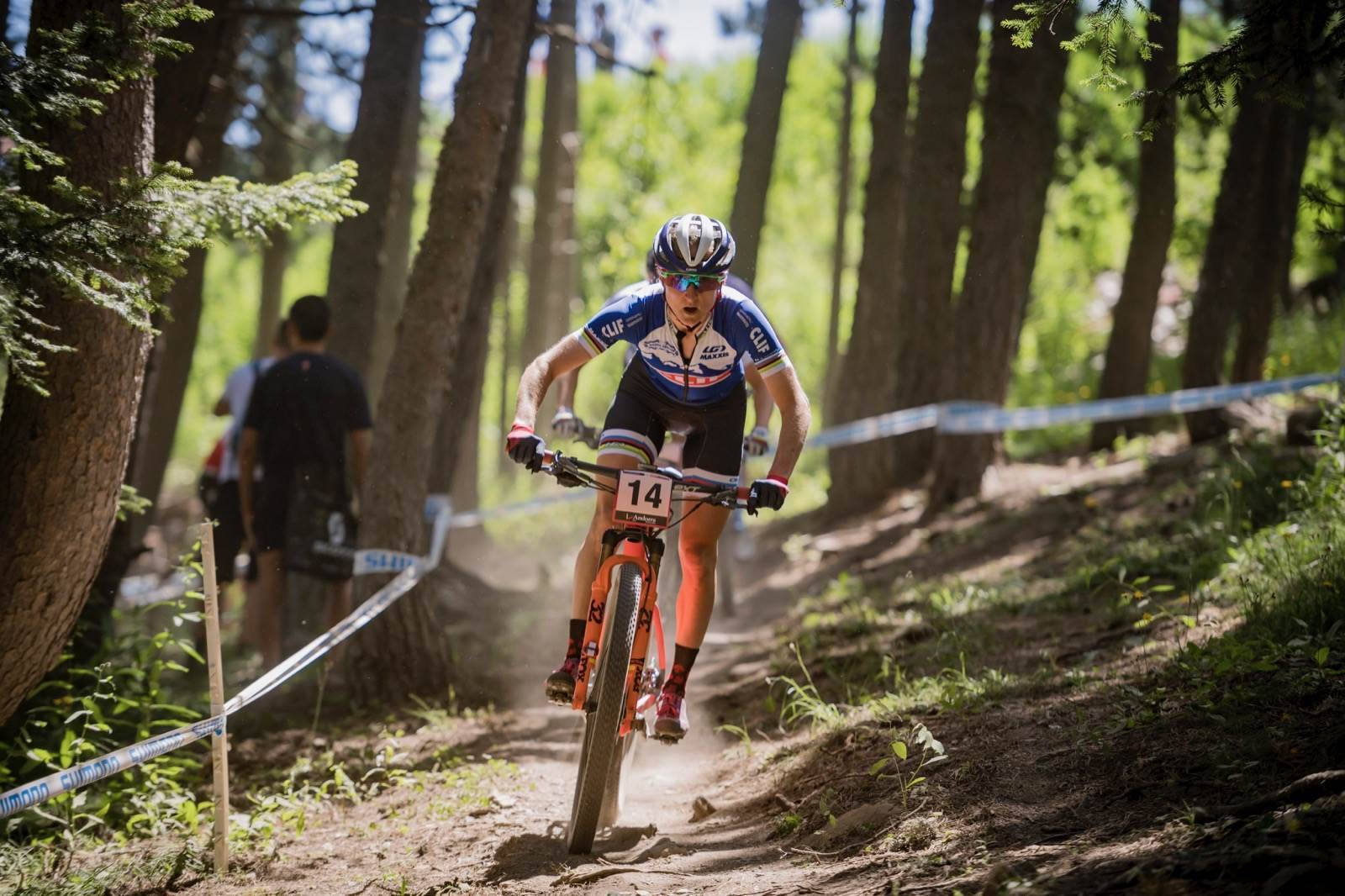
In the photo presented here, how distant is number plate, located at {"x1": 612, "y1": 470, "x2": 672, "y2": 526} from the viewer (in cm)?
505

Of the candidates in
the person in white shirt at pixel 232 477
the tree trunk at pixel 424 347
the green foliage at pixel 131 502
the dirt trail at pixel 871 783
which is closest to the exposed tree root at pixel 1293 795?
the dirt trail at pixel 871 783

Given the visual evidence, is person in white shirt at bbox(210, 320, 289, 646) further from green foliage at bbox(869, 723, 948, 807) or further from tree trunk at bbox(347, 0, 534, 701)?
green foliage at bbox(869, 723, 948, 807)

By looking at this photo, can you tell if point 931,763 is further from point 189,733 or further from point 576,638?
point 189,733

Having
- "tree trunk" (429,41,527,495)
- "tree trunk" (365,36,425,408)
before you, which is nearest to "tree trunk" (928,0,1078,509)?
"tree trunk" (429,41,527,495)

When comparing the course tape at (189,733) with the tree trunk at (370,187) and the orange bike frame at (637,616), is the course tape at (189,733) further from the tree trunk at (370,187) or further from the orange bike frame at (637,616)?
the tree trunk at (370,187)

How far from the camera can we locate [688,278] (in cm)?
541

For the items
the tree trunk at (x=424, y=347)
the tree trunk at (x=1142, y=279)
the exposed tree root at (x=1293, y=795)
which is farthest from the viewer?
the tree trunk at (x=1142, y=279)

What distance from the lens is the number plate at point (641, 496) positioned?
5.05 meters

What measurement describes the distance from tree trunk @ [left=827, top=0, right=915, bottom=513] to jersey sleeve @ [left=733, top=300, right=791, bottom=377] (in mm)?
8855

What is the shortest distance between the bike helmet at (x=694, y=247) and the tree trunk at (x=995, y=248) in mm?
7207

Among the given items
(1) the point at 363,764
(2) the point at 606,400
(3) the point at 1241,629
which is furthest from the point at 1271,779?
(2) the point at 606,400

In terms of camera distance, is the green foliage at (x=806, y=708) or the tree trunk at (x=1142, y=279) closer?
the green foliage at (x=806, y=708)

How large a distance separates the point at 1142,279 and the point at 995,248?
3.54m

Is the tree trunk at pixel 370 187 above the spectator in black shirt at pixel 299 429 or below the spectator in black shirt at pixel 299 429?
above
